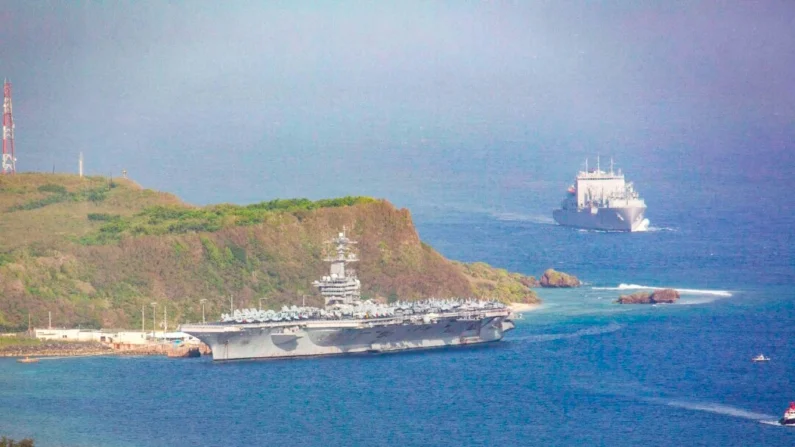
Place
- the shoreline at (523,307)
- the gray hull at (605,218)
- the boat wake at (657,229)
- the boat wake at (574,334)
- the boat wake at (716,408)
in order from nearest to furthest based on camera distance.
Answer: the boat wake at (716,408) < the boat wake at (574,334) < the shoreline at (523,307) < the boat wake at (657,229) < the gray hull at (605,218)

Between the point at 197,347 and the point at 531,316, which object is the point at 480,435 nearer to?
the point at 197,347

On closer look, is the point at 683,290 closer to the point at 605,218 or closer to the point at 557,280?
the point at 557,280

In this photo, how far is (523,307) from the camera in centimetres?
9362

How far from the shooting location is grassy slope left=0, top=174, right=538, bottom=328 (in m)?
86.2

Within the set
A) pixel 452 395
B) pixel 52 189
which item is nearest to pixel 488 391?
pixel 452 395

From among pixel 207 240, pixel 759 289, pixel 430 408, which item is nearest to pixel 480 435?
pixel 430 408

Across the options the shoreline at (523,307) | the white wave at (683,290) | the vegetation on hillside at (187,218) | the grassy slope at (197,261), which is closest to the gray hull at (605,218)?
the white wave at (683,290)

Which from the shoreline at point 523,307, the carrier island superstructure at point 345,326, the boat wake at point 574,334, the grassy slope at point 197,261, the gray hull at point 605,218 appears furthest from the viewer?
the gray hull at point 605,218

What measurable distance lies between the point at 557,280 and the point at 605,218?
32.6m

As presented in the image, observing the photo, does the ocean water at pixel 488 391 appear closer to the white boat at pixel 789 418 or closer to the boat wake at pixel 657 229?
the white boat at pixel 789 418

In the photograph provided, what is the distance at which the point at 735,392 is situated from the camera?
70500mm

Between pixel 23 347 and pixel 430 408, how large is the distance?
738 inches

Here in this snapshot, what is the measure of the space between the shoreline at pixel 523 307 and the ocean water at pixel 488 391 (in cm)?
59

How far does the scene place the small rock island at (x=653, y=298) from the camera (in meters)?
94.2
